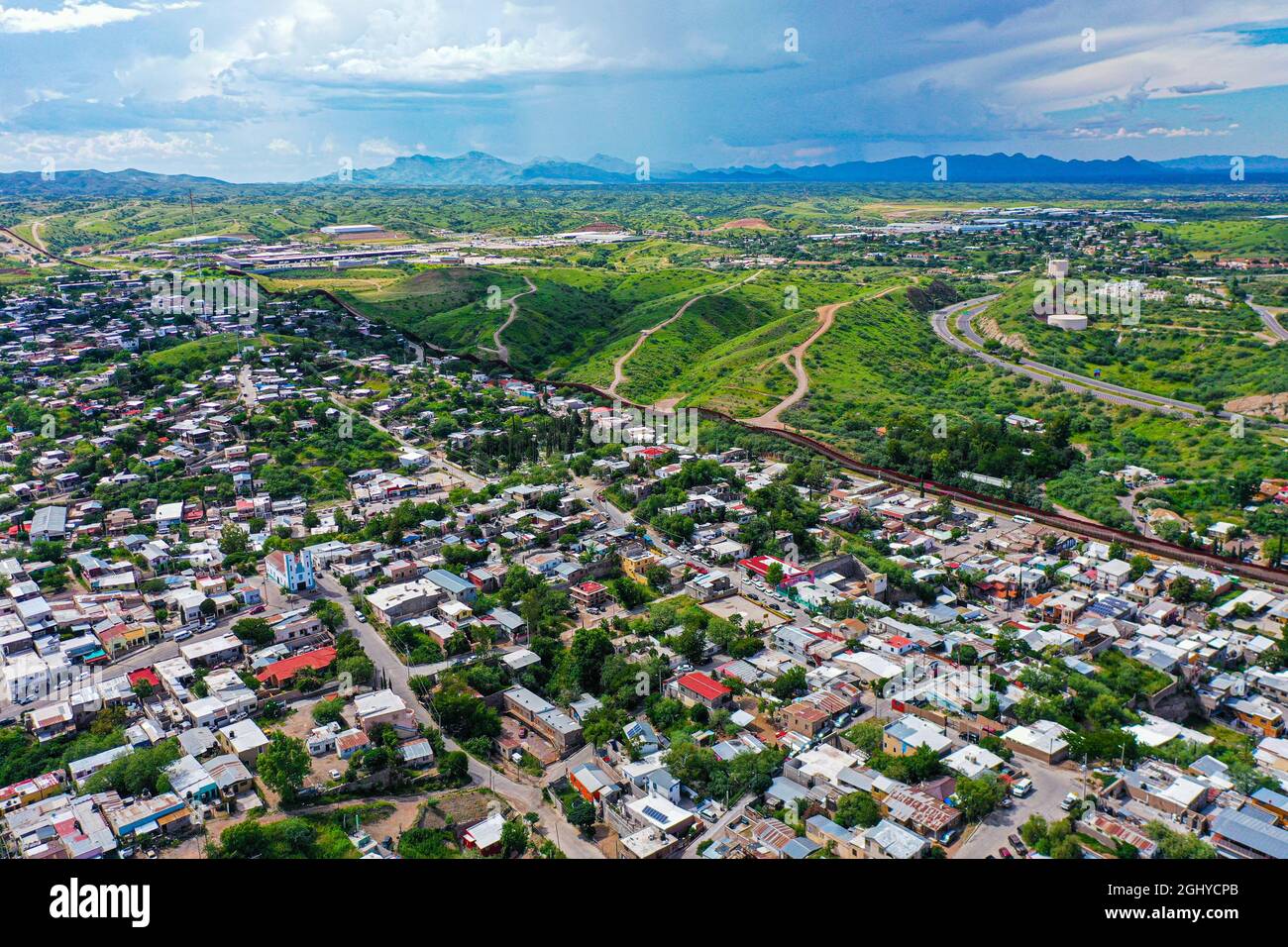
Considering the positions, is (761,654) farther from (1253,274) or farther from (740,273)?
(1253,274)

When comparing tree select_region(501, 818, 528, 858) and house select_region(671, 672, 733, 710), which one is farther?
house select_region(671, 672, 733, 710)

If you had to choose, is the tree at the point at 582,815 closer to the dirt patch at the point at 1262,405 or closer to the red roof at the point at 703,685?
the red roof at the point at 703,685

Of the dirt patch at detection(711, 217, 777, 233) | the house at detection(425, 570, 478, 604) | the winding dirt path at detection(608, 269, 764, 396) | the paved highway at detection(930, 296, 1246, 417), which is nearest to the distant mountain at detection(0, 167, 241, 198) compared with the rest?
the dirt patch at detection(711, 217, 777, 233)

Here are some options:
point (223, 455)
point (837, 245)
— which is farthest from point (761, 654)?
point (837, 245)

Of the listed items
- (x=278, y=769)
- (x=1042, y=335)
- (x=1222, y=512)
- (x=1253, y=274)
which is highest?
(x=1253, y=274)

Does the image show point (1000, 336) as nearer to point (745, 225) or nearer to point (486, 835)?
point (486, 835)

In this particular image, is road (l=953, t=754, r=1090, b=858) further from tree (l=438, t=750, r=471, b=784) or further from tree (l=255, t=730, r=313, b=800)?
tree (l=255, t=730, r=313, b=800)
